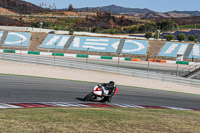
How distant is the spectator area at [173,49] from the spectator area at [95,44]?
10.0 metres

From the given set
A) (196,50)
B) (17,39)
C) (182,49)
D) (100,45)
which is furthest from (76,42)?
(196,50)

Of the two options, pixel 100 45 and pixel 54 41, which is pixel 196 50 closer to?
pixel 100 45

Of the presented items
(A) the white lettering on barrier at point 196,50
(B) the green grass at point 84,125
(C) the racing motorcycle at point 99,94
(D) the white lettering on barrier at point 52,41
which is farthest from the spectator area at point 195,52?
(B) the green grass at point 84,125

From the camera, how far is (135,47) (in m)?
65.1

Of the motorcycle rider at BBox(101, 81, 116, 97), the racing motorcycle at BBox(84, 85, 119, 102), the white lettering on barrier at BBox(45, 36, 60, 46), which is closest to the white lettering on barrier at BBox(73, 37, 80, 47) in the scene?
the white lettering on barrier at BBox(45, 36, 60, 46)

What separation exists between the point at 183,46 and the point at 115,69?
3502 centimetres

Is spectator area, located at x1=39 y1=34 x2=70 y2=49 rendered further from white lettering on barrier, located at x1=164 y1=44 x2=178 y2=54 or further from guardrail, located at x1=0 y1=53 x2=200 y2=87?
guardrail, located at x1=0 y1=53 x2=200 y2=87

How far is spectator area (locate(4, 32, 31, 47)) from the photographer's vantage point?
64.1 metres

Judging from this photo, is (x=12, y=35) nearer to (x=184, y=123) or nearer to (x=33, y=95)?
(x=33, y=95)

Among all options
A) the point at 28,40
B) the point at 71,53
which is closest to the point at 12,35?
the point at 28,40

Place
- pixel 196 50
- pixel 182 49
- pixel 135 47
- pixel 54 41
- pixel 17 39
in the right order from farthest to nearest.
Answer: pixel 54 41 → pixel 17 39 → pixel 135 47 → pixel 182 49 → pixel 196 50

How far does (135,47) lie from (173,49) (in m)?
7.97

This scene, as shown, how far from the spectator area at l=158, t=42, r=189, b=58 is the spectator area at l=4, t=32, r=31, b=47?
28932 millimetres

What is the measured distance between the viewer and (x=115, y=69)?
34.9 meters
